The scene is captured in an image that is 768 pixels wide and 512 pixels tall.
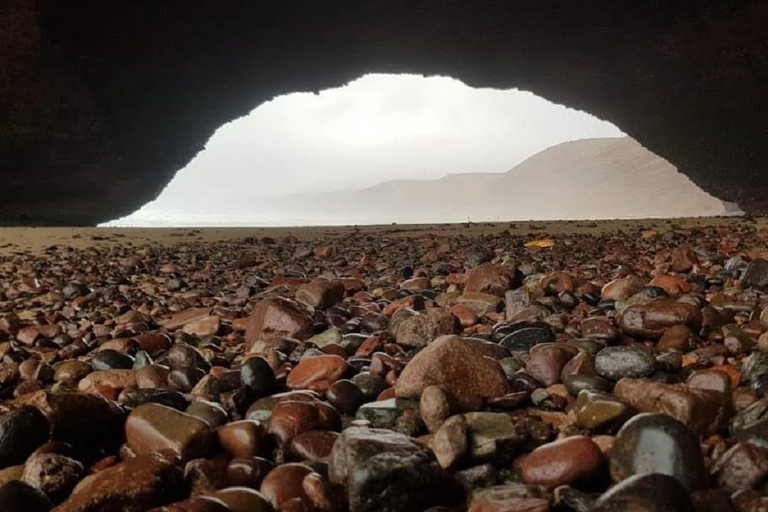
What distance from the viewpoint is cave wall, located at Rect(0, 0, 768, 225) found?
53.6 ft

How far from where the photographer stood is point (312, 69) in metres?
21.4

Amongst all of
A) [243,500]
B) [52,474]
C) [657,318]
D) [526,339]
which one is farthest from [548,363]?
[52,474]

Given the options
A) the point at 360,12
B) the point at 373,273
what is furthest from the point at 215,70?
the point at 373,273

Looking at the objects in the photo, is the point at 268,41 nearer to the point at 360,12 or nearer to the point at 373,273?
the point at 360,12

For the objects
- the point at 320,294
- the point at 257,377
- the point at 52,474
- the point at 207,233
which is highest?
the point at 207,233

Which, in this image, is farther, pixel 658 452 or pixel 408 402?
pixel 408 402

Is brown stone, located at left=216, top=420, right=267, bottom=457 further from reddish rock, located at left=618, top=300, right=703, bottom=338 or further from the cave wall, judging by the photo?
the cave wall

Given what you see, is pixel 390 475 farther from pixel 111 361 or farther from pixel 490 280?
pixel 490 280

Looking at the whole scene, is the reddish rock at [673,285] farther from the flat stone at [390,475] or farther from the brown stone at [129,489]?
the brown stone at [129,489]

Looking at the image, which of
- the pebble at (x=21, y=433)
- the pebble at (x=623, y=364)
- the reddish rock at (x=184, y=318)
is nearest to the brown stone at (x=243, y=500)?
the pebble at (x=21, y=433)

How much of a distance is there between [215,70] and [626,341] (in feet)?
67.7

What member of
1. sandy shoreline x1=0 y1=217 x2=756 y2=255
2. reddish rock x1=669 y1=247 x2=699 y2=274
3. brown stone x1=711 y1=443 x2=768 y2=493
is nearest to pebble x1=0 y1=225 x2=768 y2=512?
brown stone x1=711 y1=443 x2=768 y2=493

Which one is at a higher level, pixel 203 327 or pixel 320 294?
pixel 320 294

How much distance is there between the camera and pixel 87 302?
4.63 meters
